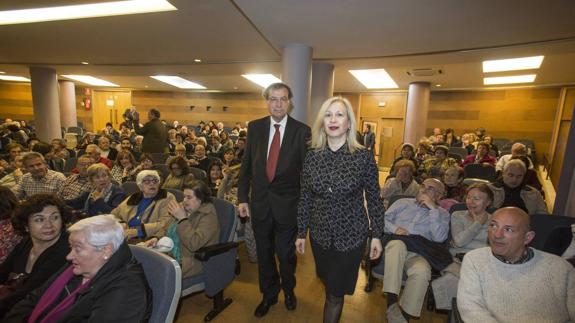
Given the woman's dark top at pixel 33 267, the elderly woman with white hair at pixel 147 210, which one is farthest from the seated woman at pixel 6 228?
the elderly woman with white hair at pixel 147 210

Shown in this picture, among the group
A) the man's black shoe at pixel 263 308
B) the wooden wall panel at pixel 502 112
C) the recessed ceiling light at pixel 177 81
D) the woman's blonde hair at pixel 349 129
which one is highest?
the recessed ceiling light at pixel 177 81

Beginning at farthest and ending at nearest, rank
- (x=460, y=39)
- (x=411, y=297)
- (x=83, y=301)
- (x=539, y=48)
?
(x=539, y=48)
(x=460, y=39)
(x=411, y=297)
(x=83, y=301)

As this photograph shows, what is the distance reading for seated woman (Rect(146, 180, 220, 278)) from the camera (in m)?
2.00

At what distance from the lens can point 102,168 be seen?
2760mm

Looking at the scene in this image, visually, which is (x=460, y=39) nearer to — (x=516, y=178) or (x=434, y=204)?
(x=516, y=178)

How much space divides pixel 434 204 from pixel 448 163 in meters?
2.60

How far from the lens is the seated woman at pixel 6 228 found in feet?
6.12

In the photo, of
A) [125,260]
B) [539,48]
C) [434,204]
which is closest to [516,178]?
[434,204]

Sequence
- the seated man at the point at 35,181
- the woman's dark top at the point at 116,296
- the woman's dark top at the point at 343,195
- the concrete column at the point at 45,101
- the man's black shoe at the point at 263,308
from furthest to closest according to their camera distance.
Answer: the concrete column at the point at 45,101
the seated man at the point at 35,181
the man's black shoe at the point at 263,308
the woman's dark top at the point at 343,195
the woman's dark top at the point at 116,296

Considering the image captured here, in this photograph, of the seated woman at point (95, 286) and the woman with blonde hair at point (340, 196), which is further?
the woman with blonde hair at point (340, 196)

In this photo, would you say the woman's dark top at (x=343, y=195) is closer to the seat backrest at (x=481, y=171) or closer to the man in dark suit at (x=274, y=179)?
the man in dark suit at (x=274, y=179)

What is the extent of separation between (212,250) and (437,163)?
4.16 metres

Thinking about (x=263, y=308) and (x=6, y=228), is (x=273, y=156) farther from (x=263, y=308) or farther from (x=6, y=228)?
(x=6, y=228)

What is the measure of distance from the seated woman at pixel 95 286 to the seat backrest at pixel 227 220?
0.95m
